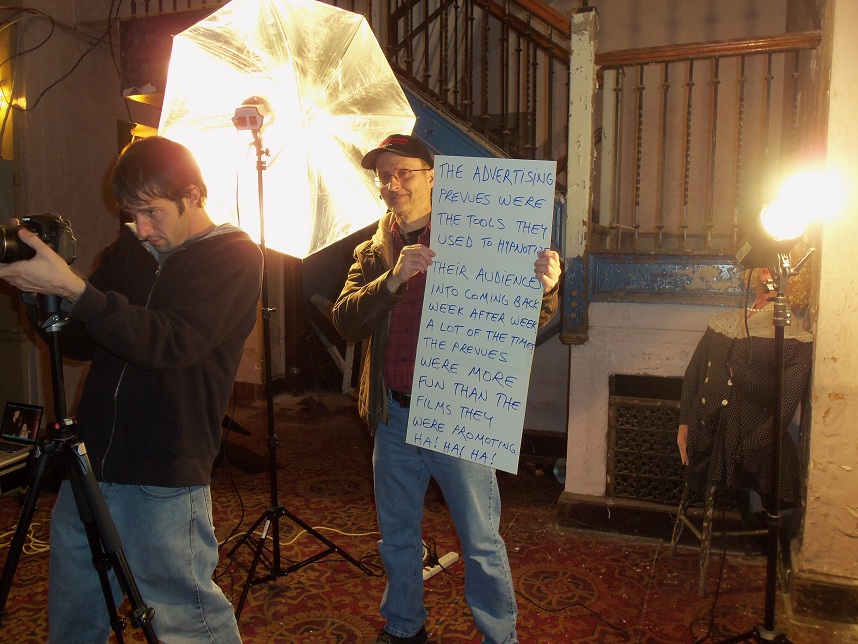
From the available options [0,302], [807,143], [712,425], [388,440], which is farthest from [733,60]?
[0,302]

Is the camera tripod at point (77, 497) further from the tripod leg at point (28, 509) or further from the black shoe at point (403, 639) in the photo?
the black shoe at point (403, 639)

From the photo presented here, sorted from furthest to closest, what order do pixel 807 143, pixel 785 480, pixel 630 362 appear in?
→ pixel 630 362, pixel 807 143, pixel 785 480

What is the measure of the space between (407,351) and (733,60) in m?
4.63

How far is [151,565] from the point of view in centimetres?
154

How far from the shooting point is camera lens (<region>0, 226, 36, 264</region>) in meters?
1.22

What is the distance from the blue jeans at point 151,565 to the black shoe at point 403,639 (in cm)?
84

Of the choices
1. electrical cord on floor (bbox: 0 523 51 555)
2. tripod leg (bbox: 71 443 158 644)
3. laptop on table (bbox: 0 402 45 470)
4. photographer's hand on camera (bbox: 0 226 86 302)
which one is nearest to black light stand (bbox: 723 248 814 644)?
tripod leg (bbox: 71 443 158 644)

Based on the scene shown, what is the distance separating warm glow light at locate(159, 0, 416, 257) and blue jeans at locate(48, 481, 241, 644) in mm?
1167

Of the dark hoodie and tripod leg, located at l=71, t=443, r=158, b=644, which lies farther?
the dark hoodie

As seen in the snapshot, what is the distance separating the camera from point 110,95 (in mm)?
5012

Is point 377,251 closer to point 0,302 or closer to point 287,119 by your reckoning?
point 287,119

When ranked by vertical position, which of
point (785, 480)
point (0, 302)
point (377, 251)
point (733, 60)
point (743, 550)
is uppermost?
point (733, 60)

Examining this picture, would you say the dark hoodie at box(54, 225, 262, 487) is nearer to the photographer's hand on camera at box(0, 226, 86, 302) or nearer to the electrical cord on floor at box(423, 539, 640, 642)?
the photographer's hand on camera at box(0, 226, 86, 302)

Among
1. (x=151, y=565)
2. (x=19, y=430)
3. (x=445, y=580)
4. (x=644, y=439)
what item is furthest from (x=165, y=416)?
(x=19, y=430)
